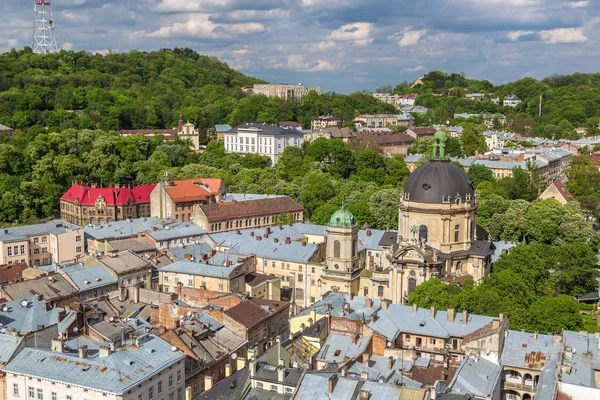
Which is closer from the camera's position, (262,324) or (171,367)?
(171,367)

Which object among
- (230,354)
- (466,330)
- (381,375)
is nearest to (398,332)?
(466,330)

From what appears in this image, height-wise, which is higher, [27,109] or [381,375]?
[27,109]

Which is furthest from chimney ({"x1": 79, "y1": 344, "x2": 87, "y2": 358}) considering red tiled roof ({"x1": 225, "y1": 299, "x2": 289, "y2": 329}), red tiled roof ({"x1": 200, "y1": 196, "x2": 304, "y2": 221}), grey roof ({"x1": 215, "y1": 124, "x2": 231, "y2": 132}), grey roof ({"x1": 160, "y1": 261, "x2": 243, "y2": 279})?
grey roof ({"x1": 215, "y1": 124, "x2": 231, "y2": 132})

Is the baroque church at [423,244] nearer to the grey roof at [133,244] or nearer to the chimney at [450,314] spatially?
the chimney at [450,314]

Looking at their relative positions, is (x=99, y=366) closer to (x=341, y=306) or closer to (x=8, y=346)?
(x=8, y=346)

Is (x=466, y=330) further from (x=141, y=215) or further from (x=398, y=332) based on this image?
(x=141, y=215)

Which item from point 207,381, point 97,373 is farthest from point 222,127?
point 97,373
